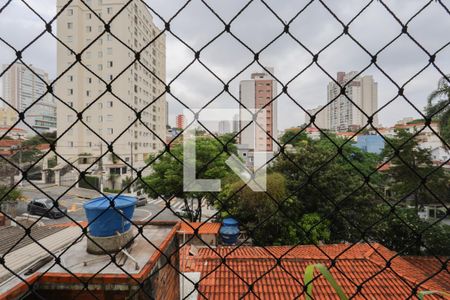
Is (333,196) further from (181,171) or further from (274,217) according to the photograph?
(181,171)

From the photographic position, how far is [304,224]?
6805 mm

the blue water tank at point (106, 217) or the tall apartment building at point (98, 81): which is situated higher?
the tall apartment building at point (98, 81)

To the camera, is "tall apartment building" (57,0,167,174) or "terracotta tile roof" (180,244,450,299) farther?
"tall apartment building" (57,0,167,174)

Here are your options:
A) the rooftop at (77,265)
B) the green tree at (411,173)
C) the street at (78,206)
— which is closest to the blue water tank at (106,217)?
the rooftop at (77,265)

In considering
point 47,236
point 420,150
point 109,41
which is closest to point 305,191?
point 420,150

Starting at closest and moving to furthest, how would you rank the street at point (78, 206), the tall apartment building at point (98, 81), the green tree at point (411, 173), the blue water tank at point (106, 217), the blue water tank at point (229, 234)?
the blue water tank at point (106, 217)
the blue water tank at point (229, 234)
the green tree at point (411, 173)
the street at point (78, 206)
the tall apartment building at point (98, 81)

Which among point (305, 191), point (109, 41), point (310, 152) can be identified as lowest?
point (305, 191)

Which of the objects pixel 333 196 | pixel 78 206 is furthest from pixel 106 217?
pixel 78 206

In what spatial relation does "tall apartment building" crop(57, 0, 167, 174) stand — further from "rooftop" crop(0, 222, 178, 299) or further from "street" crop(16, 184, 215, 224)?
"rooftop" crop(0, 222, 178, 299)

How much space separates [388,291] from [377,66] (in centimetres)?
324

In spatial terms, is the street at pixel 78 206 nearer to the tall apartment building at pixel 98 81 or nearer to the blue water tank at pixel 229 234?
the blue water tank at pixel 229 234

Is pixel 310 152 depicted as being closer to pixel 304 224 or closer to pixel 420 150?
pixel 304 224

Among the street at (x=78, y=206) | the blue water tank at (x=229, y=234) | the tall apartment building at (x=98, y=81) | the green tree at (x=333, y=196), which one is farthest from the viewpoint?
the tall apartment building at (x=98, y=81)

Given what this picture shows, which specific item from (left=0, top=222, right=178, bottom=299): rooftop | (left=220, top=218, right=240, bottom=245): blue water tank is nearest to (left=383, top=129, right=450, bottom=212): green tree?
(left=220, top=218, right=240, bottom=245): blue water tank
